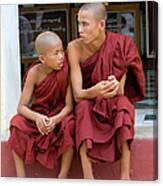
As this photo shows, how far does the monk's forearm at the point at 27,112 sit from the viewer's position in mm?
1589

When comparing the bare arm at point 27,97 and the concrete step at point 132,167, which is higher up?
the bare arm at point 27,97

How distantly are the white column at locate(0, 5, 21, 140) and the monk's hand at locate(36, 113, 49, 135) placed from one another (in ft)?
0.25

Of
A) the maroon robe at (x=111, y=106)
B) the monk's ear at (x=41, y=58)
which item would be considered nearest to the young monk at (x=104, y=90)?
the maroon robe at (x=111, y=106)

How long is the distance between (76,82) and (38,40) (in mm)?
163

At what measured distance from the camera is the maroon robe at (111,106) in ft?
5.02

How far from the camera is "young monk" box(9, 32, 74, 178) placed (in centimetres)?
157

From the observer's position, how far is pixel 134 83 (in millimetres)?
1543

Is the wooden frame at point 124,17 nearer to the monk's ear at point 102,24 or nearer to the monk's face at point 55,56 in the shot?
the monk's ear at point 102,24

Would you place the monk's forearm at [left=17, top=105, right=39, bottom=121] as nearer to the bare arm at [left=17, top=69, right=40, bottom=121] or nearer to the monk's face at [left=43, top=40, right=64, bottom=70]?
the bare arm at [left=17, top=69, right=40, bottom=121]

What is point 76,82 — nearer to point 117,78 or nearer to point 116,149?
point 117,78

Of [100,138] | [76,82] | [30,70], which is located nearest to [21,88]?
[30,70]

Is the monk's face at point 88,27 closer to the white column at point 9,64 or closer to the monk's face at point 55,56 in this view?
the monk's face at point 55,56

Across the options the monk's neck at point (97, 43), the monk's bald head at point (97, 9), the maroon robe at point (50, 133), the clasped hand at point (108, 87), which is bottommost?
the maroon robe at point (50, 133)

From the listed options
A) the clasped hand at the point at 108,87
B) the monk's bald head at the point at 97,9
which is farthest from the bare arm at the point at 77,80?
the monk's bald head at the point at 97,9
